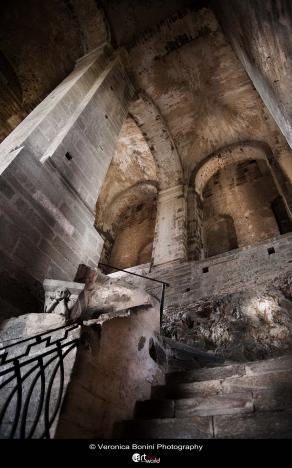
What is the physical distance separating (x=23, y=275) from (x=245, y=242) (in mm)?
7268

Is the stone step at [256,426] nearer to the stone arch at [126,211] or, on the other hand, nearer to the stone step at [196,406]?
the stone step at [196,406]

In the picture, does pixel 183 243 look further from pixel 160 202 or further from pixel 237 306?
pixel 237 306

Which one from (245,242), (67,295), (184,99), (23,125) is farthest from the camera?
(184,99)

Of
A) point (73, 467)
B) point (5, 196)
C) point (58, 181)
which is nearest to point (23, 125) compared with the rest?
point (58, 181)

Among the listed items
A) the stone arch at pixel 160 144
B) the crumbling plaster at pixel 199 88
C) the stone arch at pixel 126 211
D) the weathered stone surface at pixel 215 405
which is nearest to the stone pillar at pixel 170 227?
the stone arch at pixel 160 144

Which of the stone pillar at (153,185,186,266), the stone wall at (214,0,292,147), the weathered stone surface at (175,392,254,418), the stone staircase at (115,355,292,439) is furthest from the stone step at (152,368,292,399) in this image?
the stone pillar at (153,185,186,266)

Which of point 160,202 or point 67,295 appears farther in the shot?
point 160,202

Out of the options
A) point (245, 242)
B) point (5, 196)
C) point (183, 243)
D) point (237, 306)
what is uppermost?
point (5, 196)

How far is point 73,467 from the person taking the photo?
1646mm

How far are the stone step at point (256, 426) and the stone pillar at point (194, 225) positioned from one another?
6.36m

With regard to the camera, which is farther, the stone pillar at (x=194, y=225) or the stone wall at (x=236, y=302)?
the stone pillar at (x=194, y=225)

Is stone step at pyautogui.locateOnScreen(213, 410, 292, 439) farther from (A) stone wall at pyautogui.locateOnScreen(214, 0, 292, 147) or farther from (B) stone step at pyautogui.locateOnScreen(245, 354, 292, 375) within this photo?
(A) stone wall at pyautogui.locateOnScreen(214, 0, 292, 147)

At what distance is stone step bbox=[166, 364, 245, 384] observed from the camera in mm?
2924

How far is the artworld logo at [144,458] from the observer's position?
5.56 ft
